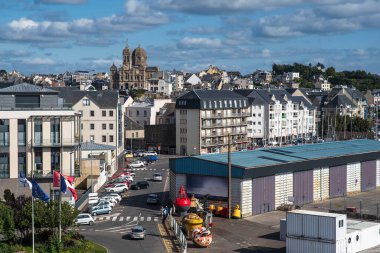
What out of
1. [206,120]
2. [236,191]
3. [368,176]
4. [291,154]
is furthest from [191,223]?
[206,120]

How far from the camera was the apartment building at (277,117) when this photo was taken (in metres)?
106

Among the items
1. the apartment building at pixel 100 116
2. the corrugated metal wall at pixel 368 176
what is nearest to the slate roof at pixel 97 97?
the apartment building at pixel 100 116

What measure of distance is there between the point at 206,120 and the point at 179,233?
5431 centimetres

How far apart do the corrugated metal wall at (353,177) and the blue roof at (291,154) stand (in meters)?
1.10

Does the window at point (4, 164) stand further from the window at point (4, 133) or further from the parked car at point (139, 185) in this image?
the parked car at point (139, 185)

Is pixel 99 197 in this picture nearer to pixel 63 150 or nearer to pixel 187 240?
pixel 63 150

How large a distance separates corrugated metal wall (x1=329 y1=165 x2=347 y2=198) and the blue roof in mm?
1152

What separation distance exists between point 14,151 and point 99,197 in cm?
756

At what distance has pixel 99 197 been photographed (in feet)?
169

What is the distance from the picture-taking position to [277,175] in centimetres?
4791

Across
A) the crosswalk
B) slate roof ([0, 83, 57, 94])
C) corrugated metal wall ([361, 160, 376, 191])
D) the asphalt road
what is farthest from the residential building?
the crosswalk

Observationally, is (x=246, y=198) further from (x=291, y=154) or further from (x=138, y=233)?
(x=291, y=154)

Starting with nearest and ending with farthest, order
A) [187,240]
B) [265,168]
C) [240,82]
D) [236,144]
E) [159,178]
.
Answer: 1. [187,240]
2. [265,168]
3. [159,178]
4. [236,144]
5. [240,82]

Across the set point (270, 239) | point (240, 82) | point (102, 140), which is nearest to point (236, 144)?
point (102, 140)
